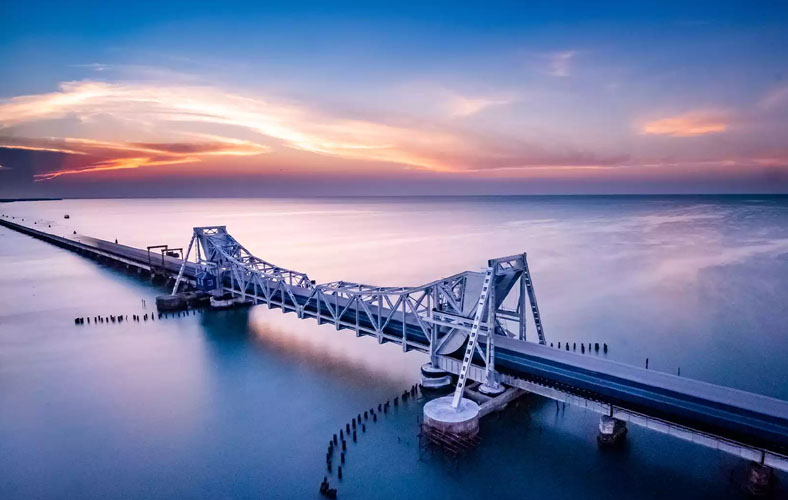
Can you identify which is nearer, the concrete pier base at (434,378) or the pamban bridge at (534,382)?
the pamban bridge at (534,382)

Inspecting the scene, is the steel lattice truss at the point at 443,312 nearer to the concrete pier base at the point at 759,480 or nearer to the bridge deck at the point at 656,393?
the bridge deck at the point at 656,393

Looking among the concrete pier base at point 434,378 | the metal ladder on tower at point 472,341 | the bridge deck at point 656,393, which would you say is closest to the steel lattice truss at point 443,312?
the metal ladder on tower at point 472,341

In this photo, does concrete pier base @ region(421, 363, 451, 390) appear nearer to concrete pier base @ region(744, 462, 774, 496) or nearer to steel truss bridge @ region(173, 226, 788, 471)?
steel truss bridge @ region(173, 226, 788, 471)

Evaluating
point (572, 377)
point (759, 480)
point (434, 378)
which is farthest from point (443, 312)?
point (759, 480)

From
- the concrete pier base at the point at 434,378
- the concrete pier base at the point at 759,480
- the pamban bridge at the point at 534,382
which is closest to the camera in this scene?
the pamban bridge at the point at 534,382

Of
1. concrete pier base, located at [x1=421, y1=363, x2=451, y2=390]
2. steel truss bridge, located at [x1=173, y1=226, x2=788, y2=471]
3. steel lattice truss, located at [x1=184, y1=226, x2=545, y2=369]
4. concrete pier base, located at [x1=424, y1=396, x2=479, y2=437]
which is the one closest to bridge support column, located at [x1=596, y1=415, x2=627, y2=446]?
steel truss bridge, located at [x1=173, y1=226, x2=788, y2=471]
